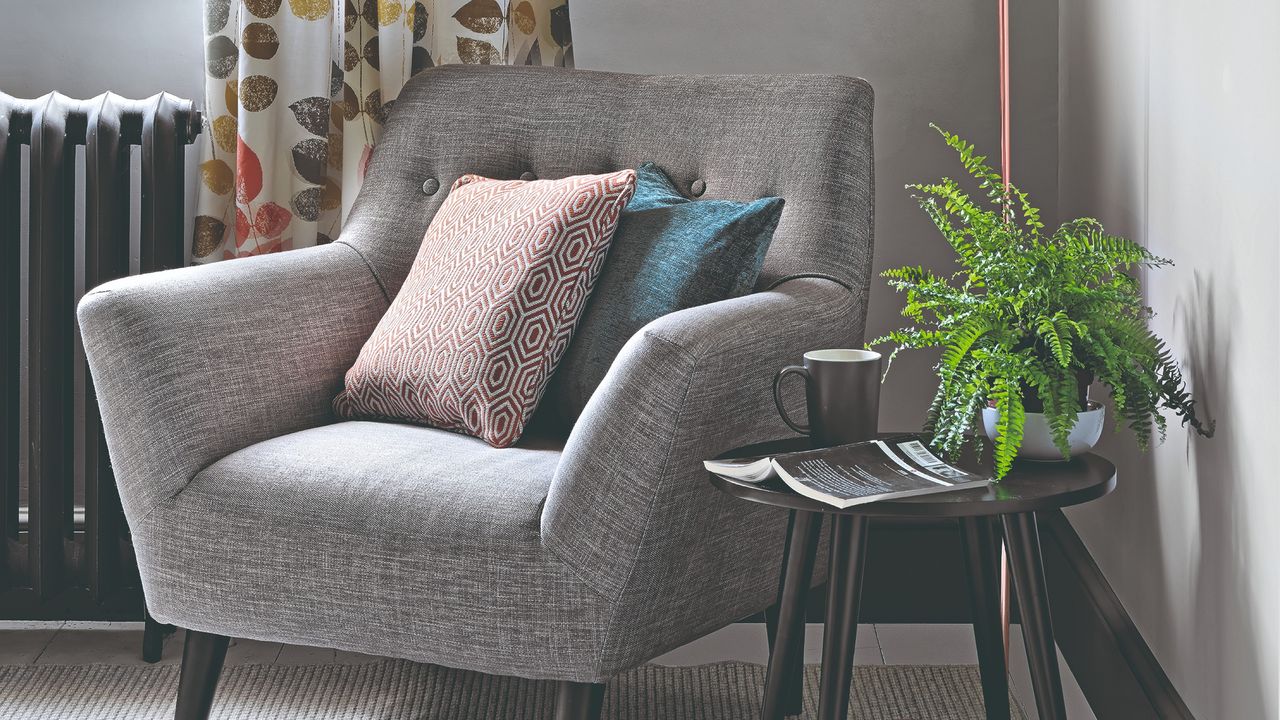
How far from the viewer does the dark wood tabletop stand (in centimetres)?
105

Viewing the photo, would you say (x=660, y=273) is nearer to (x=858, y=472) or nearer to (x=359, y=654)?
(x=858, y=472)

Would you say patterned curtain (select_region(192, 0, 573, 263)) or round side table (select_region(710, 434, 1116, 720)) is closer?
round side table (select_region(710, 434, 1116, 720))

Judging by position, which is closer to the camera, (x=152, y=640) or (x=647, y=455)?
(x=647, y=455)

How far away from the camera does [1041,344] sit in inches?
47.4

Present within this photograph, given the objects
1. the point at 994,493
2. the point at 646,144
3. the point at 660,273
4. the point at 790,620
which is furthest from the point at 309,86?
the point at 994,493

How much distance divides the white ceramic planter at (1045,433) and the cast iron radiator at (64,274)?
4.34 feet

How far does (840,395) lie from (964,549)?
25 centimetres

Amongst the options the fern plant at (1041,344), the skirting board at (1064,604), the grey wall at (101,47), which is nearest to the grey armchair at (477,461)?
the fern plant at (1041,344)

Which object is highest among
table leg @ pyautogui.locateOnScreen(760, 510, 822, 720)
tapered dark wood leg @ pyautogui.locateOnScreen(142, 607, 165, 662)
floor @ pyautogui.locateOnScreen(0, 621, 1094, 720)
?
table leg @ pyautogui.locateOnScreen(760, 510, 822, 720)

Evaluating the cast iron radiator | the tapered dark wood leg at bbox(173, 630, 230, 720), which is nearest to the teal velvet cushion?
the tapered dark wood leg at bbox(173, 630, 230, 720)

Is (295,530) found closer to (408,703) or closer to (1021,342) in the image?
(408,703)

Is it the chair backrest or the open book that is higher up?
the chair backrest

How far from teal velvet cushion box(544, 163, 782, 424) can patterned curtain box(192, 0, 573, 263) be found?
68 cm

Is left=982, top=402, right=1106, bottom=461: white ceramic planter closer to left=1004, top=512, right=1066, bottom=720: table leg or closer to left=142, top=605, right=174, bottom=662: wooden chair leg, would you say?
left=1004, top=512, right=1066, bottom=720: table leg
